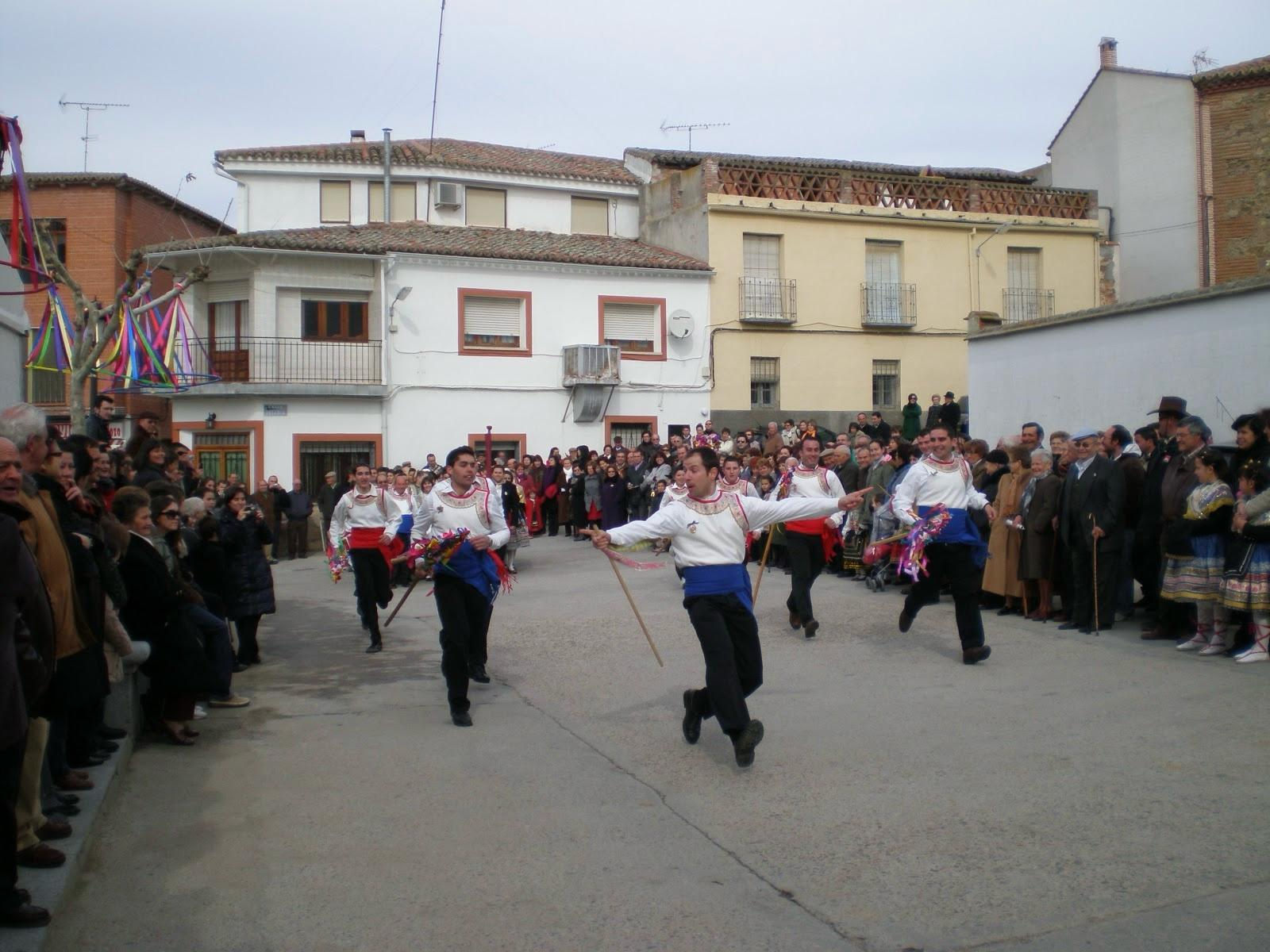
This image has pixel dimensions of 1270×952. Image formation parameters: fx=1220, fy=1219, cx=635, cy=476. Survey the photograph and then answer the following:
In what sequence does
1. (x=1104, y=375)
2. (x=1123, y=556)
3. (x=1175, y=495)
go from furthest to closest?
(x=1104, y=375) → (x=1123, y=556) → (x=1175, y=495)

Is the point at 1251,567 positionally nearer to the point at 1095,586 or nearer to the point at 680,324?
the point at 1095,586

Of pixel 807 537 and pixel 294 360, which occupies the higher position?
pixel 294 360

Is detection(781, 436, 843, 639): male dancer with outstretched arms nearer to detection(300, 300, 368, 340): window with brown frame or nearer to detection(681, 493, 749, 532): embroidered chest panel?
detection(681, 493, 749, 532): embroidered chest panel

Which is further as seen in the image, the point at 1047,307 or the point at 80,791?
the point at 1047,307

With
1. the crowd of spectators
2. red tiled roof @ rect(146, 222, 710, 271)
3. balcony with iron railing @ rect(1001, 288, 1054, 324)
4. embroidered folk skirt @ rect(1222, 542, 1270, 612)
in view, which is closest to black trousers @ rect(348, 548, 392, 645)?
the crowd of spectators

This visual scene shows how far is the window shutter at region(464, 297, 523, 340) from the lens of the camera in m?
31.4

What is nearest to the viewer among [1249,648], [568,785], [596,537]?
[568,785]

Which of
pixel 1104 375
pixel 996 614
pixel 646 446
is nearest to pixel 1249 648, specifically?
pixel 996 614

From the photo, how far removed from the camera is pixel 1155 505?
11258 millimetres

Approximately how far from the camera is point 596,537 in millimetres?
7758

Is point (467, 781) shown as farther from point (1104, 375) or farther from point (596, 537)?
point (1104, 375)

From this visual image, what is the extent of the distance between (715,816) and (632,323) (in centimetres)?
2726

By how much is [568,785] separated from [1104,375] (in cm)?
1249

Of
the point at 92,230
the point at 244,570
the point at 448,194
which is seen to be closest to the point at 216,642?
the point at 244,570
